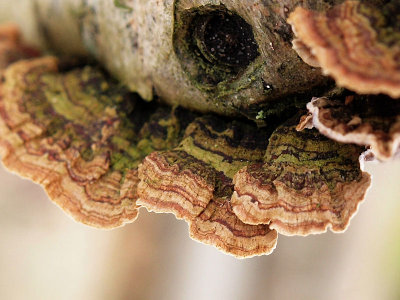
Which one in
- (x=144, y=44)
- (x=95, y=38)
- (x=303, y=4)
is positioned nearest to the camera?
(x=303, y=4)

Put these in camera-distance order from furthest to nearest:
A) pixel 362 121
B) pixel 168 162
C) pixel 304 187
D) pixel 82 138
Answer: pixel 82 138 < pixel 168 162 < pixel 304 187 < pixel 362 121

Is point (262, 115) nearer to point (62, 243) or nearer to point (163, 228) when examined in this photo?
point (163, 228)

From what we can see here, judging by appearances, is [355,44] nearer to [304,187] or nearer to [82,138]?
[304,187]

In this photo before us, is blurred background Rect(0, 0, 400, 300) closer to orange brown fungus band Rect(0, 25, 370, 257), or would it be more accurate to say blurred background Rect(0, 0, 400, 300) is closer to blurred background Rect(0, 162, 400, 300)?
blurred background Rect(0, 162, 400, 300)

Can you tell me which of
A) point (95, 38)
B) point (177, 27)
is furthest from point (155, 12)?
point (95, 38)

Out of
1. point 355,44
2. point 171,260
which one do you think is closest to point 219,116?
→ point 355,44

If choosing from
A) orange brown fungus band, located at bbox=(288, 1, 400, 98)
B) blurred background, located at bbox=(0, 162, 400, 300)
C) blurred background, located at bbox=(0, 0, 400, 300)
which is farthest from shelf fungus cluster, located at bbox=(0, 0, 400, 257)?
blurred background, located at bbox=(0, 162, 400, 300)
